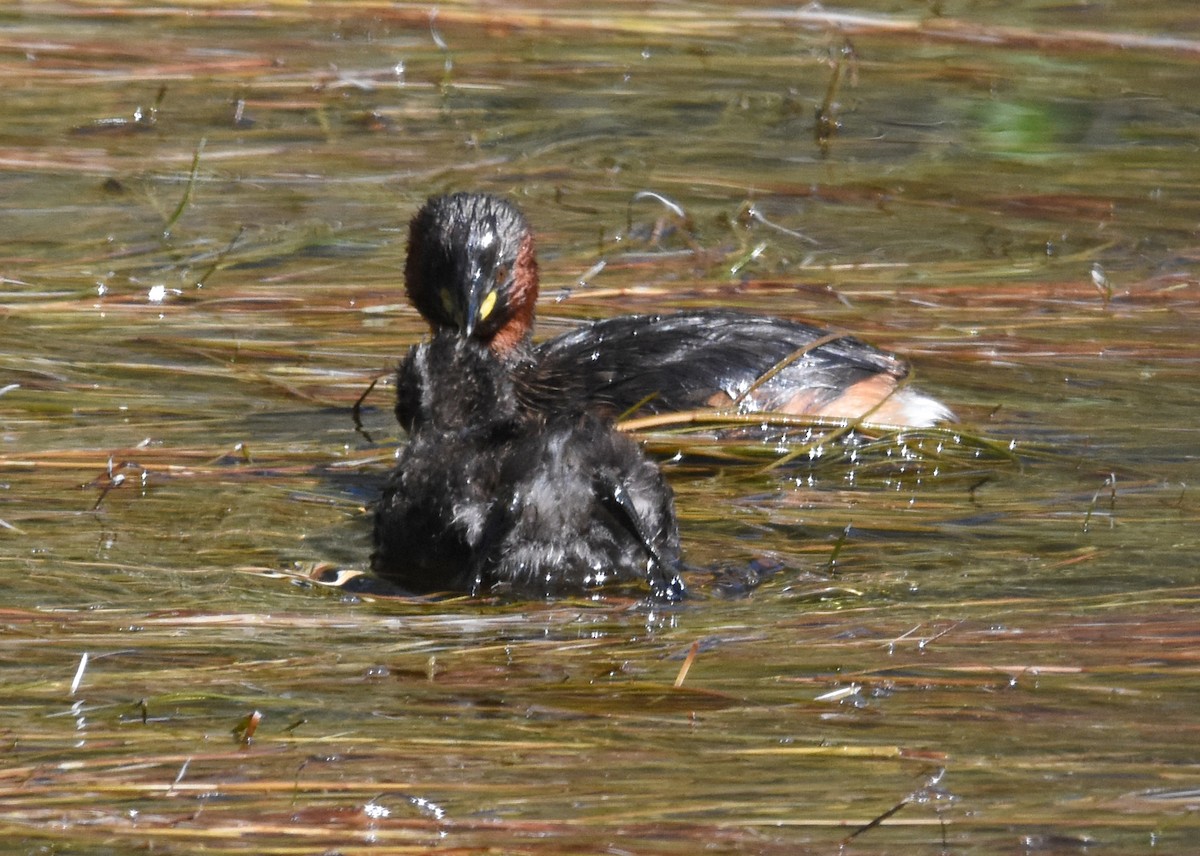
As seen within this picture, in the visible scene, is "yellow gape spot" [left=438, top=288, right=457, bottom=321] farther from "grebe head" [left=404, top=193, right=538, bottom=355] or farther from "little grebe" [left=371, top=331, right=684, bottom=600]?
"little grebe" [left=371, top=331, right=684, bottom=600]

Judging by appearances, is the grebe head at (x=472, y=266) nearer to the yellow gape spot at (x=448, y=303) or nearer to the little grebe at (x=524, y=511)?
the yellow gape spot at (x=448, y=303)

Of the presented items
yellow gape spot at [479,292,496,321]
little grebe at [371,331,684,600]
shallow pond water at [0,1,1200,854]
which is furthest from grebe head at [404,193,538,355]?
little grebe at [371,331,684,600]

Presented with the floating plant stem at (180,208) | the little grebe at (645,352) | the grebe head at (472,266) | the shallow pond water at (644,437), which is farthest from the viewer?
the floating plant stem at (180,208)

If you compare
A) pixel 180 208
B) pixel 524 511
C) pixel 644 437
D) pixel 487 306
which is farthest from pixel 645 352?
pixel 180 208

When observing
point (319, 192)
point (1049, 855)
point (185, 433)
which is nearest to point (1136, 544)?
point (1049, 855)

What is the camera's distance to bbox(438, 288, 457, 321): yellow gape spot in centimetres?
657

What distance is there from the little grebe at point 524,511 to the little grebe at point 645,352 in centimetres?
123

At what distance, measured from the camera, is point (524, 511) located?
4.89m

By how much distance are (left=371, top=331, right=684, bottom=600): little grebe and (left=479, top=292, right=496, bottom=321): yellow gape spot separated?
1364 mm

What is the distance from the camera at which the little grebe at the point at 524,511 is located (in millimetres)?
4875

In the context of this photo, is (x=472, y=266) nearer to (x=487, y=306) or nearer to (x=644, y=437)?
(x=487, y=306)

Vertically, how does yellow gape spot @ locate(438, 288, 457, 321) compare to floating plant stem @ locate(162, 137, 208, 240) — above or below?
above

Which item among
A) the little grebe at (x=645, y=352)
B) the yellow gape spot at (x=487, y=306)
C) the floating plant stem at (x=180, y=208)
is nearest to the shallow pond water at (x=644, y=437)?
the floating plant stem at (x=180, y=208)

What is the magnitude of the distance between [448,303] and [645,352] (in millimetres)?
601
